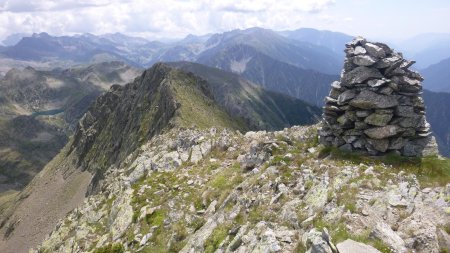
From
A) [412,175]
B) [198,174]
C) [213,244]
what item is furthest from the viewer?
[198,174]

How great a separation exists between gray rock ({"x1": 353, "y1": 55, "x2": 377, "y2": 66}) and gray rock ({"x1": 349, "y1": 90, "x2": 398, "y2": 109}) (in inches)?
88.0

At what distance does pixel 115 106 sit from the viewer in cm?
19650

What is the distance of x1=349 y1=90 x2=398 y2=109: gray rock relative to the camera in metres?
30.0

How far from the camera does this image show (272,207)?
2380cm

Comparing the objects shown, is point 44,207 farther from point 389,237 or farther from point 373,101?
point 389,237

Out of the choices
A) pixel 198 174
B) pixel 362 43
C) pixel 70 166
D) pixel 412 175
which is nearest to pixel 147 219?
pixel 198 174

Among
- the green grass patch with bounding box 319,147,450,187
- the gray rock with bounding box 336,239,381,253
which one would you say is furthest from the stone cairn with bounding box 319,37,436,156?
the gray rock with bounding box 336,239,381,253

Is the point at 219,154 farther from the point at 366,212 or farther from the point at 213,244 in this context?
the point at 366,212

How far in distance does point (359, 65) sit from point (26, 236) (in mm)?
137830

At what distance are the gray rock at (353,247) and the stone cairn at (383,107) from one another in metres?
14.9

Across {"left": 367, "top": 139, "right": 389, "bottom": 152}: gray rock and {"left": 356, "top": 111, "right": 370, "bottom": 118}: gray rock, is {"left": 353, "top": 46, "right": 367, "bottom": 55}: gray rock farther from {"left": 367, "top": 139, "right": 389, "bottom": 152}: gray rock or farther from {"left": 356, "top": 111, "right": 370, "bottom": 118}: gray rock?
{"left": 367, "top": 139, "right": 389, "bottom": 152}: gray rock

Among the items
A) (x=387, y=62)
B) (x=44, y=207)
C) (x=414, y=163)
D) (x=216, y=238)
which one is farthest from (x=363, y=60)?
(x=44, y=207)

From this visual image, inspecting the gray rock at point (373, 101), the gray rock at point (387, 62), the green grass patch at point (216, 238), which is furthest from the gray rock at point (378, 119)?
the green grass patch at point (216, 238)

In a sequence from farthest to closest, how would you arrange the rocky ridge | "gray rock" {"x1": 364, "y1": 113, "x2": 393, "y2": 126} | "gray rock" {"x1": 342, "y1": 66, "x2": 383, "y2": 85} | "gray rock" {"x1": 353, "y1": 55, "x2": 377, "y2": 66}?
"gray rock" {"x1": 342, "y1": 66, "x2": 383, "y2": 85} < "gray rock" {"x1": 353, "y1": 55, "x2": 377, "y2": 66} < "gray rock" {"x1": 364, "y1": 113, "x2": 393, "y2": 126} < the rocky ridge
